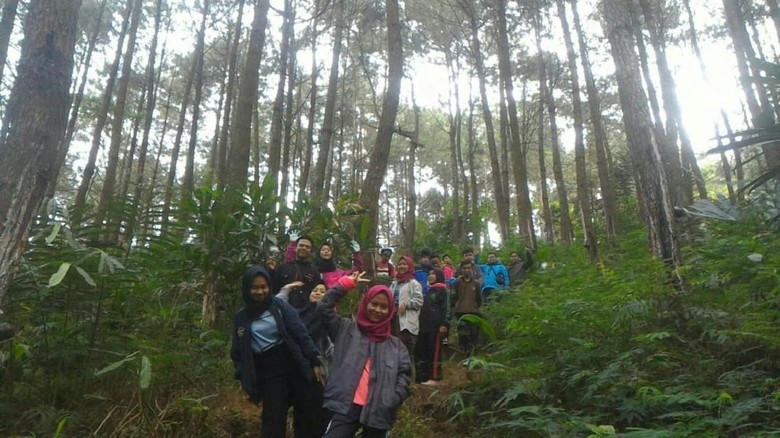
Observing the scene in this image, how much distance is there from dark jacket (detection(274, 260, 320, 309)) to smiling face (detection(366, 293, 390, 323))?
186 cm

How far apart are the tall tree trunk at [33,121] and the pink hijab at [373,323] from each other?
2436 mm

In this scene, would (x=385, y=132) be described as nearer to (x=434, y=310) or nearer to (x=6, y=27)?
(x=434, y=310)

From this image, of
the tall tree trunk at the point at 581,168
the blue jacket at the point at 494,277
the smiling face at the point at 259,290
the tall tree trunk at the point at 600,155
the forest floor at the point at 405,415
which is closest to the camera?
the smiling face at the point at 259,290

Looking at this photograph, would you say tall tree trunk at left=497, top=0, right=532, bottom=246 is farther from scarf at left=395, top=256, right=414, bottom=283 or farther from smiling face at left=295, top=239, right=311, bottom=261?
smiling face at left=295, top=239, right=311, bottom=261

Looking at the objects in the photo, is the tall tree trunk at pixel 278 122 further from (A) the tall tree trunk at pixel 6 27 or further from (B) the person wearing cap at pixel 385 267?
(A) the tall tree trunk at pixel 6 27

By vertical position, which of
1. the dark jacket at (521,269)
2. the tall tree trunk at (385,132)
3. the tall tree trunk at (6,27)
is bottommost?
the dark jacket at (521,269)

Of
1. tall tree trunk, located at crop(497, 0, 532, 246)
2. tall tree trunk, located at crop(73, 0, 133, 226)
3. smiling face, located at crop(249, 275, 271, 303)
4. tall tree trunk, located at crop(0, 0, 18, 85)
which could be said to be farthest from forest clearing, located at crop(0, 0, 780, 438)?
tall tree trunk, located at crop(73, 0, 133, 226)

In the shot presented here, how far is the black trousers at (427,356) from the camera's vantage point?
251 inches

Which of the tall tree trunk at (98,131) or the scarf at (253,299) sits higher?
the tall tree trunk at (98,131)

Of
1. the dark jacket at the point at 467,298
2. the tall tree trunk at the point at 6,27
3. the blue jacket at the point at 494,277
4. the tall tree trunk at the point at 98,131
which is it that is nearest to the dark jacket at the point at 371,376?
the dark jacket at the point at 467,298

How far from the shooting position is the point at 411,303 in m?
6.38

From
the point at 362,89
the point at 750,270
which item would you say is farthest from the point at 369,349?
the point at 362,89

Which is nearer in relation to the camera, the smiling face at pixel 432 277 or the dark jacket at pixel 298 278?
the dark jacket at pixel 298 278

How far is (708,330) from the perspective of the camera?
14.2ft
